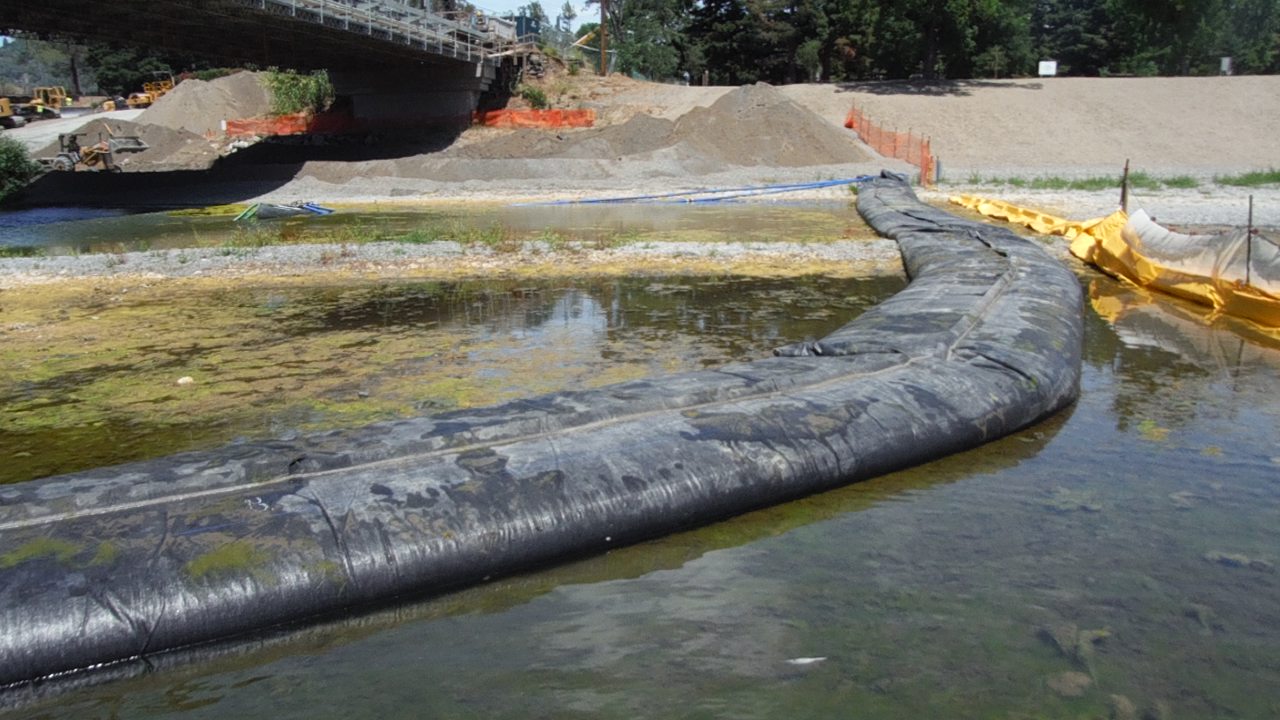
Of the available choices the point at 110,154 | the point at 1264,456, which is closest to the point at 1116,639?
the point at 1264,456

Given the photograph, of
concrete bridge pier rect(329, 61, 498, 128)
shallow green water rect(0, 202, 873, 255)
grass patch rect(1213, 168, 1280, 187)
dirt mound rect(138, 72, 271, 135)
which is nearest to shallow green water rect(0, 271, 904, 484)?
shallow green water rect(0, 202, 873, 255)

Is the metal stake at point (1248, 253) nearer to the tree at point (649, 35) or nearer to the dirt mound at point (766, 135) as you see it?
the dirt mound at point (766, 135)

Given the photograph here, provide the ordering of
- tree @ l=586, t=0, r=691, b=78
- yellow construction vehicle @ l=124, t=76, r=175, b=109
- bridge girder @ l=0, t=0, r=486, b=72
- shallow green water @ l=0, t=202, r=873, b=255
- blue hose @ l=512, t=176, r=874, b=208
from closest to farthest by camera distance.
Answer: shallow green water @ l=0, t=202, r=873, b=255 → blue hose @ l=512, t=176, r=874, b=208 → bridge girder @ l=0, t=0, r=486, b=72 → tree @ l=586, t=0, r=691, b=78 → yellow construction vehicle @ l=124, t=76, r=175, b=109

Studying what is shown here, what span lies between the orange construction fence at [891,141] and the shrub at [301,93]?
76.5 feet

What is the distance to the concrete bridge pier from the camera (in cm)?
3875

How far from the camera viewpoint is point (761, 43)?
51.7 m

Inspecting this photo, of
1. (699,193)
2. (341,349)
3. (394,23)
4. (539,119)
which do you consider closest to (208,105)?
(539,119)

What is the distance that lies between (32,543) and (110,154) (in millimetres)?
38877

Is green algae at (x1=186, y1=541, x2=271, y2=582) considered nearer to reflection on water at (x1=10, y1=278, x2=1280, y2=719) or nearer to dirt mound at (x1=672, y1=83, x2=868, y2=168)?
reflection on water at (x1=10, y1=278, x2=1280, y2=719)

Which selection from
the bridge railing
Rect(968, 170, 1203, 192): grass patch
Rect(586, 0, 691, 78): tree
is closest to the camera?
Rect(968, 170, 1203, 192): grass patch

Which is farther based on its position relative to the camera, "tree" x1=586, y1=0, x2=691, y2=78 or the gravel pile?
"tree" x1=586, y1=0, x2=691, y2=78

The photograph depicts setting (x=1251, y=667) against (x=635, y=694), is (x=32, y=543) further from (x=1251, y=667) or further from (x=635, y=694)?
(x=1251, y=667)

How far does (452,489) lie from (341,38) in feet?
95.9

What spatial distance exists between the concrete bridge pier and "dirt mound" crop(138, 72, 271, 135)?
418 inches
